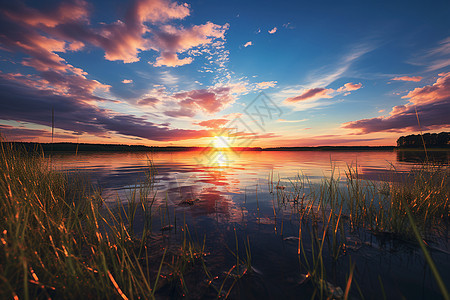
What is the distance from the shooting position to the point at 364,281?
2998mm

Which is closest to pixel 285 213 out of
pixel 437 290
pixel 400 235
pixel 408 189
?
pixel 400 235

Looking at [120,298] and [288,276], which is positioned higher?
[120,298]

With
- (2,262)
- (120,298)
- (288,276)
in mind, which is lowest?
(288,276)

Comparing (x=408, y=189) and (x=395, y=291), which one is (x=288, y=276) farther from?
(x=408, y=189)

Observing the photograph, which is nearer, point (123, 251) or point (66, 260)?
point (66, 260)

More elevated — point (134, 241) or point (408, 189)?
point (408, 189)

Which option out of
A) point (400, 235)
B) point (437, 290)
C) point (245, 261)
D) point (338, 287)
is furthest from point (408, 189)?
point (245, 261)

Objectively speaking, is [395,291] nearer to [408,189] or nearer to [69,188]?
[408,189]

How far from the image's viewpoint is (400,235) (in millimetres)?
4266

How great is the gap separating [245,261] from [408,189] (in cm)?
689

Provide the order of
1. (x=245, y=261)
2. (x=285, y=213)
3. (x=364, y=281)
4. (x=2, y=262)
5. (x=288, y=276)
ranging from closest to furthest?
1. (x=2, y=262)
2. (x=364, y=281)
3. (x=288, y=276)
4. (x=245, y=261)
5. (x=285, y=213)

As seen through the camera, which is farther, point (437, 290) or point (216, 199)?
point (216, 199)

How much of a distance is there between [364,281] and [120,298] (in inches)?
146

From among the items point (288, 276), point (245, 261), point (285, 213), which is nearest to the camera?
point (288, 276)
